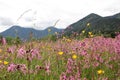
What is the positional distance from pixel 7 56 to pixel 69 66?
159 cm

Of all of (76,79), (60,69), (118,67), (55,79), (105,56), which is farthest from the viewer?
(105,56)

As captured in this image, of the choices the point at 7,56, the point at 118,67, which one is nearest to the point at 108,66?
the point at 118,67

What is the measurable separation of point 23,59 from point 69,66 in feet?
4.52

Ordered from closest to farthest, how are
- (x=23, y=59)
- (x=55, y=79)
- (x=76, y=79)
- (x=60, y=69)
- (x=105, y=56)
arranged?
(x=76, y=79)
(x=55, y=79)
(x=60, y=69)
(x=23, y=59)
(x=105, y=56)

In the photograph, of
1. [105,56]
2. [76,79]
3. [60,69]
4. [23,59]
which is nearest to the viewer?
[76,79]

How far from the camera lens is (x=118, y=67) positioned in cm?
565

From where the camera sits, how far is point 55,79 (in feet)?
15.3

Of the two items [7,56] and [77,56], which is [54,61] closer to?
[77,56]

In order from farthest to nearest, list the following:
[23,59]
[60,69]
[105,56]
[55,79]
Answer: [105,56] < [23,59] < [60,69] < [55,79]

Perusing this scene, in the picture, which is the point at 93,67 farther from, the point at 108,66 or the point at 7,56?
the point at 7,56

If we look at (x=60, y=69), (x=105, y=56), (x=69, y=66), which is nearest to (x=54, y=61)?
(x=60, y=69)

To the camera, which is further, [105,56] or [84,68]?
[105,56]

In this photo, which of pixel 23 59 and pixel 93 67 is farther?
pixel 23 59

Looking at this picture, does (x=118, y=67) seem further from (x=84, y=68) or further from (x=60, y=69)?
(x=60, y=69)
